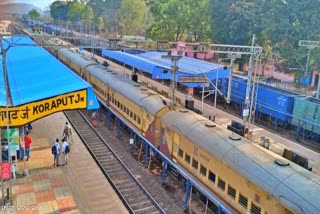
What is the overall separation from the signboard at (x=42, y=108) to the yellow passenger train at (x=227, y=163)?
4.41 metres

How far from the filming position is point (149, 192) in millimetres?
16953

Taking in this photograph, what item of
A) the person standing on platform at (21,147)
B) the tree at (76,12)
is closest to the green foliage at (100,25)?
the tree at (76,12)

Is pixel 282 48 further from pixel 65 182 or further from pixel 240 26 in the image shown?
pixel 65 182

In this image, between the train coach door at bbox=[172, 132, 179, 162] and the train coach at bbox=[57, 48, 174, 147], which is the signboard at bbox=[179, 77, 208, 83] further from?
the train coach door at bbox=[172, 132, 179, 162]

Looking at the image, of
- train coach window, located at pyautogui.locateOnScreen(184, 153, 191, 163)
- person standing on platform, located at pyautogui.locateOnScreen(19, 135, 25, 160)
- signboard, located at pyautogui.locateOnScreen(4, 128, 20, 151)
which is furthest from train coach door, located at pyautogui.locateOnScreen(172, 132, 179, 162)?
person standing on platform, located at pyautogui.locateOnScreen(19, 135, 25, 160)

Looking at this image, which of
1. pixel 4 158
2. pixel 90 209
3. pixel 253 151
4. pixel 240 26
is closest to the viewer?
pixel 253 151

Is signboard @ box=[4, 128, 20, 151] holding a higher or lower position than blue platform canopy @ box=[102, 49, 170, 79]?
lower

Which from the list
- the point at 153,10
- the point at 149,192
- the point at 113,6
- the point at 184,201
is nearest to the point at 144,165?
the point at 149,192

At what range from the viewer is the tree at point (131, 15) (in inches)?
3275

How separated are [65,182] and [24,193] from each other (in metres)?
1.98

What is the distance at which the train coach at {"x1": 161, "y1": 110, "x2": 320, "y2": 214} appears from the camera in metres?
10.3

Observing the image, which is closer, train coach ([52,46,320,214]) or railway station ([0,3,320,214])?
train coach ([52,46,320,214])

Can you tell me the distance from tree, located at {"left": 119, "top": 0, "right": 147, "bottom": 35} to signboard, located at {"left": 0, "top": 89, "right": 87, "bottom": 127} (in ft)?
229

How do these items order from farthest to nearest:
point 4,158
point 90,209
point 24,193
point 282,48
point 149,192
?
point 282,48, point 4,158, point 149,192, point 24,193, point 90,209
